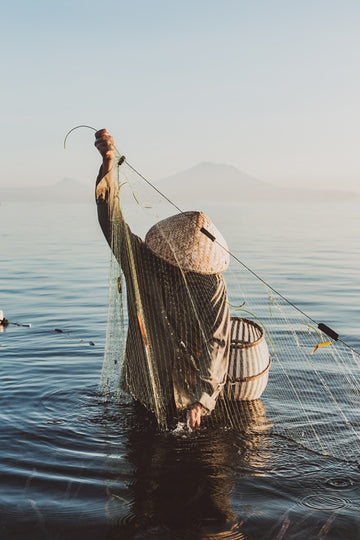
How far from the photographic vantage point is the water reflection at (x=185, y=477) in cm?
422

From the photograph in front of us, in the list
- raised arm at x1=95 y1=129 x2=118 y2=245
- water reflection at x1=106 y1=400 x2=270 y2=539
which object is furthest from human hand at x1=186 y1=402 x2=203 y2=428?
raised arm at x1=95 y1=129 x2=118 y2=245

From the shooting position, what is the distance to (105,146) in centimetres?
518

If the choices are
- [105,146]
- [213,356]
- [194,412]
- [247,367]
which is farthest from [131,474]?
[105,146]

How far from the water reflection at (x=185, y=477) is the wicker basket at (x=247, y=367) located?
0.61 feet

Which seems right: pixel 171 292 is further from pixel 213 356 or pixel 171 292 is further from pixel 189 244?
pixel 213 356

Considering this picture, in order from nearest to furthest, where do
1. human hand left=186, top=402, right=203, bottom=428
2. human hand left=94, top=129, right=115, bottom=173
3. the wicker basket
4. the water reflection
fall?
the water reflection < human hand left=186, top=402, right=203, bottom=428 < human hand left=94, top=129, right=115, bottom=173 < the wicker basket

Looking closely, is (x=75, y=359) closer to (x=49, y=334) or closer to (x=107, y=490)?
(x=49, y=334)

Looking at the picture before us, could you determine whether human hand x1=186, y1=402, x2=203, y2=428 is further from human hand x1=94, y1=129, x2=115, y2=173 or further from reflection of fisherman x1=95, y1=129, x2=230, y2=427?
human hand x1=94, y1=129, x2=115, y2=173

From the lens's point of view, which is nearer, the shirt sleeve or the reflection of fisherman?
the shirt sleeve

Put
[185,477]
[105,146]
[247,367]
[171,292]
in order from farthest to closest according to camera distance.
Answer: [247,367] < [171,292] < [105,146] < [185,477]

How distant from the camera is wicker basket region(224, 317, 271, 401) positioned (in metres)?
6.00

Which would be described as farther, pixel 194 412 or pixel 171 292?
pixel 171 292

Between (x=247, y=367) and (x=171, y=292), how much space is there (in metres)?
1.21

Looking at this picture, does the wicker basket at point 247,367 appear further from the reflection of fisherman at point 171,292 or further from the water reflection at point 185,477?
the reflection of fisherman at point 171,292
